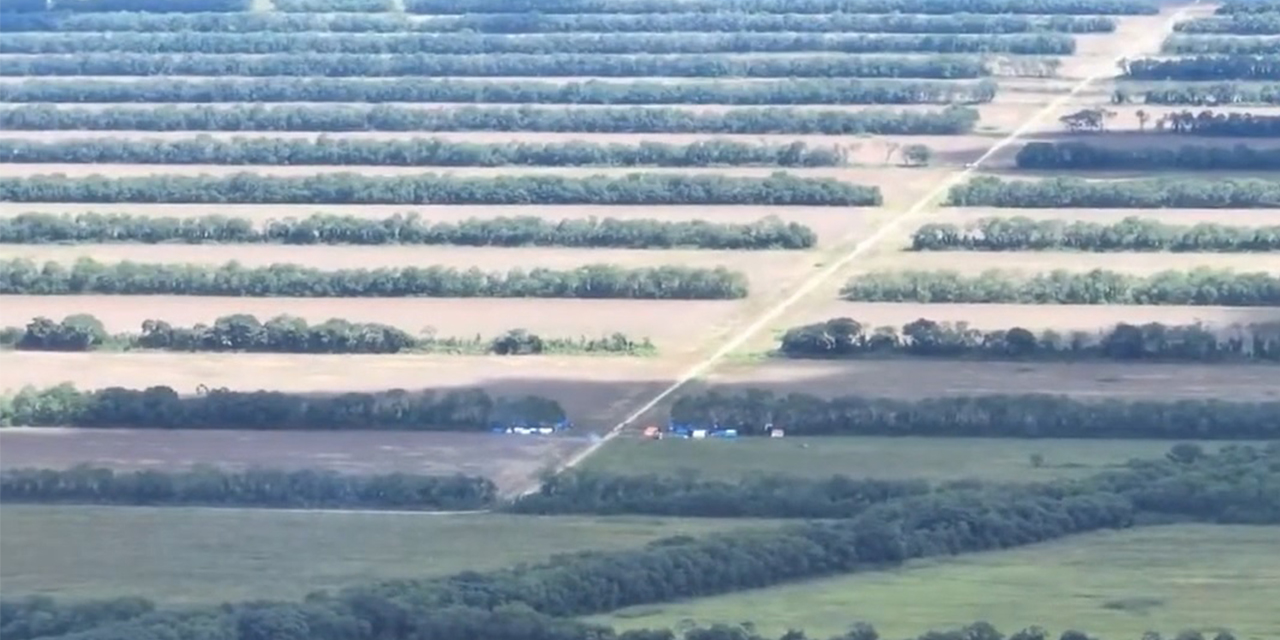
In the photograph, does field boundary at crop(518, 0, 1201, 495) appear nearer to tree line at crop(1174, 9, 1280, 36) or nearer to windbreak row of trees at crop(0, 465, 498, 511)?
tree line at crop(1174, 9, 1280, 36)

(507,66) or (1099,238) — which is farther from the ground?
(507,66)

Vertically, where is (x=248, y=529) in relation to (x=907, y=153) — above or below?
below

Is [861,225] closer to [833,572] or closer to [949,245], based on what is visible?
[949,245]

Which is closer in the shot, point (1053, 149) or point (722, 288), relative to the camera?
point (722, 288)

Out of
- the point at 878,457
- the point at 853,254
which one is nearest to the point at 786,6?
the point at 853,254

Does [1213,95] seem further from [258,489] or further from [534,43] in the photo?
[258,489]

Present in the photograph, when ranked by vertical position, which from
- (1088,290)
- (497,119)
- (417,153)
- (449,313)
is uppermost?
(497,119)

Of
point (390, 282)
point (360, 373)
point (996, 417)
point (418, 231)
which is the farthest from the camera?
point (418, 231)


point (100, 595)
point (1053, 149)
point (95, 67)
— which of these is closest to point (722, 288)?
point (1053, 149)
